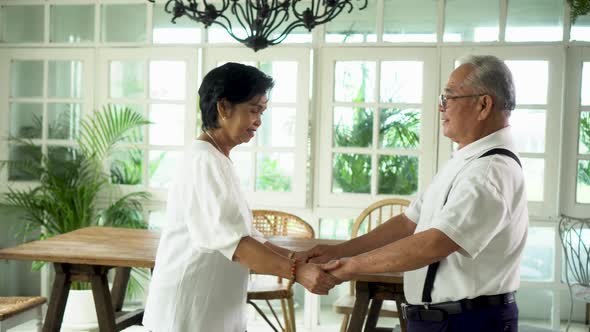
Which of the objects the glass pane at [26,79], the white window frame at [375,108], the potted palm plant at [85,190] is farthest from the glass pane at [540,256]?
the glass pane at [26,79]

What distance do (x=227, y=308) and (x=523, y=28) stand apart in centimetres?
336

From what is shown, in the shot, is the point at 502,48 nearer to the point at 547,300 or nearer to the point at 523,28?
the point at 523,28

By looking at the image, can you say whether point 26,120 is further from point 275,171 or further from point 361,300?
point 361,300

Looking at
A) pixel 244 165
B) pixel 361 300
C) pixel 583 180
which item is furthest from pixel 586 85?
pixel 361 300

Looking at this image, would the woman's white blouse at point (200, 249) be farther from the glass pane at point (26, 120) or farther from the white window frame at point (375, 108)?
the glass pane at point (26, 120)

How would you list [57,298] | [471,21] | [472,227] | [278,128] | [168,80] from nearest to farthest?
1. [472,227]
2. [57,298]
3. [471,21]
4. [278,128]
5. [168,80]

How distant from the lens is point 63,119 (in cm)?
544

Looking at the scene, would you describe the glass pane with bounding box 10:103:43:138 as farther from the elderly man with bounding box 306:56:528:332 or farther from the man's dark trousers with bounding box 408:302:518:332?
the man's dark trousers with bounding box 408:302:518:332

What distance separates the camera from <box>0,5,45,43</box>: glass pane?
550 centimetres

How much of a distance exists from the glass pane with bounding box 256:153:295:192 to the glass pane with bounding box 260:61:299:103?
15.2 inches

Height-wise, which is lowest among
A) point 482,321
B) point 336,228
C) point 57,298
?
point 57,298

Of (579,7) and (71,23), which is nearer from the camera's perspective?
(579,7)

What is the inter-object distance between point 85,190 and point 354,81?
1.93m

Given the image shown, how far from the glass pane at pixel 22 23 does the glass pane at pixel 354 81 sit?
7.24ft
